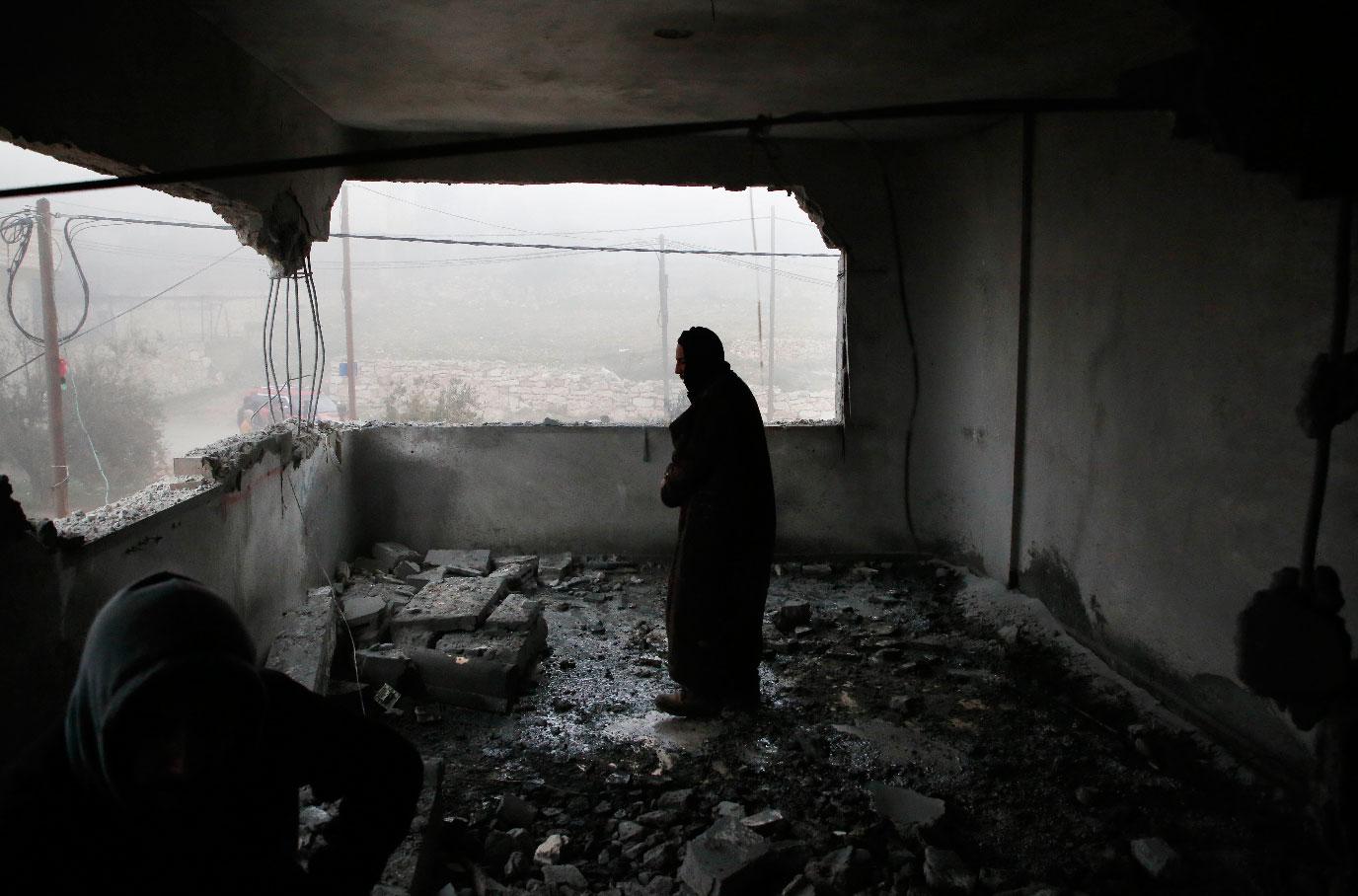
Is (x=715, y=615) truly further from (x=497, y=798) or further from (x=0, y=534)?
(x=0, y=534)

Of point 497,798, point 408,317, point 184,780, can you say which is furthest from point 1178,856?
point 408,317

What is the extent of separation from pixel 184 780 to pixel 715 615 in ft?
9.52

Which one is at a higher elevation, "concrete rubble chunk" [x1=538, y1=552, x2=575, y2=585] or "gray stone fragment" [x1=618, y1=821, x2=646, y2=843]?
"concrete rubble chunk" [x1=538, y1=552, x2=575, y2=585]

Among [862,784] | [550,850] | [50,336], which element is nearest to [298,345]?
[550,850]

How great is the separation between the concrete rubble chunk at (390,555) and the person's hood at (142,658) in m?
5.16

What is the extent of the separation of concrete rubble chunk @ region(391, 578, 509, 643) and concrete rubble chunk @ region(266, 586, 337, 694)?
0.40m

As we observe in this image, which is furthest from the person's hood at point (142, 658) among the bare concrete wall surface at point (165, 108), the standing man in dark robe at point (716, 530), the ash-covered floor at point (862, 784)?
the standing man in dark robe at point (716, 530)

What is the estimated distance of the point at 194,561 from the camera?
12.3 ft

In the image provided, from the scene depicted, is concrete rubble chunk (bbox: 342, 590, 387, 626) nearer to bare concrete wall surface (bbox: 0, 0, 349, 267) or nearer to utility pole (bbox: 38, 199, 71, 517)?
bare concrete wall surface (bbox: 0, 0, 349, 267)

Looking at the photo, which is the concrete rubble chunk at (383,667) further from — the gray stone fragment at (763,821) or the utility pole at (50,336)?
the utility pole at (50,336)

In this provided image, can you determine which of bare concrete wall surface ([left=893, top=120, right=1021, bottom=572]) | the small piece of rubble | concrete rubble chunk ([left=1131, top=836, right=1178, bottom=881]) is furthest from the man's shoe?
bare concrete wall surface ([left=893, top=120, right=1021, bottom=572])

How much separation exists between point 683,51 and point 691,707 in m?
3.17

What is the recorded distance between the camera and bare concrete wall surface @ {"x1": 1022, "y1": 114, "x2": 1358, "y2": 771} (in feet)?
10.8

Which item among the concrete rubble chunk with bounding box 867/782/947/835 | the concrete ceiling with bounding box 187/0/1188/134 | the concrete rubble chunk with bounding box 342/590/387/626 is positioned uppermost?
the concrete ceiling with bounding box 187/0/1188/134
